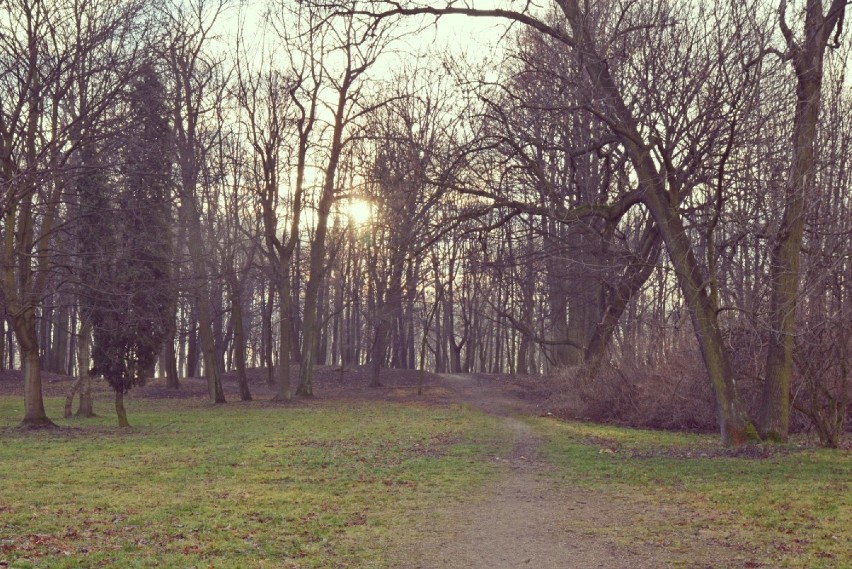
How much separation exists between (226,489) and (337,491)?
1.48 m

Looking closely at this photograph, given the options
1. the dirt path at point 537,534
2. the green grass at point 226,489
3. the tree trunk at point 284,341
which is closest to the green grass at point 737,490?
the dirt path at point 537,534

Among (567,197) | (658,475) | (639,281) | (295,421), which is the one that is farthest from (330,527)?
(295,421)

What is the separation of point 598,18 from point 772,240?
4778mm

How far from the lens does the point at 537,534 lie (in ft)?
27.9

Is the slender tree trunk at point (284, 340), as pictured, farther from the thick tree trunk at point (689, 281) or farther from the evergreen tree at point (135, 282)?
the thick tree trunk at point (689, 281)

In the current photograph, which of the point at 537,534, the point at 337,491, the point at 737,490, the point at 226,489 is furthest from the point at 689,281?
the point at 226,489

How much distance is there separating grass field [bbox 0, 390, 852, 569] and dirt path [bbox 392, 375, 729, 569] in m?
0.26

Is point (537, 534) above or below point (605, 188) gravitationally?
below

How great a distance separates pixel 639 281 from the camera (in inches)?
753

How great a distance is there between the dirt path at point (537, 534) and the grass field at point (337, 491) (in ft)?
0.86

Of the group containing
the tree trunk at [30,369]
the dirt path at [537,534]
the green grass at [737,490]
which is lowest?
the dirt path at [537,534]

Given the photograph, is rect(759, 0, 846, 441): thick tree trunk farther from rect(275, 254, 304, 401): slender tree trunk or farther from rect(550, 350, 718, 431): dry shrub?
rect(275, 254, 304, 401): slender tree trunk

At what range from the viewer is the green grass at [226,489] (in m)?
7.70

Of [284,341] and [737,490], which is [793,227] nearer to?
[737,490]
